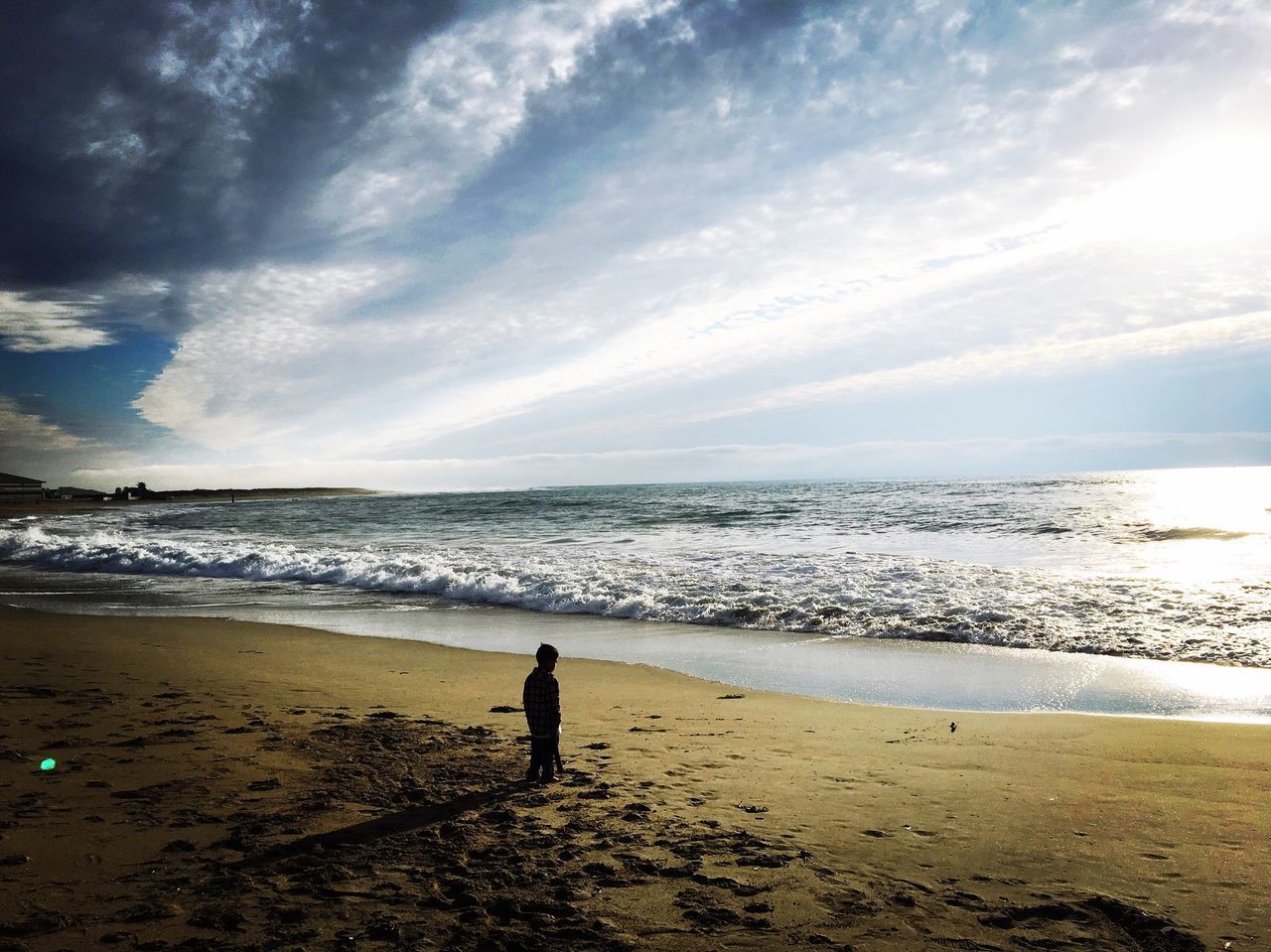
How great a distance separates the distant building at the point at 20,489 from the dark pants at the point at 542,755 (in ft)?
312

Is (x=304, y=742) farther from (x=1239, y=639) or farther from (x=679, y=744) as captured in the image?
(x=1239, y=639)

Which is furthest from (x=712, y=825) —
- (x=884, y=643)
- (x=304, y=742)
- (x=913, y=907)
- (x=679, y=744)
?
(x=884, y=643)

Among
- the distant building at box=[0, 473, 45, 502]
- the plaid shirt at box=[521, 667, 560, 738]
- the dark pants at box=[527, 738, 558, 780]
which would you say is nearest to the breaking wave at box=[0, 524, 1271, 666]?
the plaid shirt at box=[521, 667, 560, 738]

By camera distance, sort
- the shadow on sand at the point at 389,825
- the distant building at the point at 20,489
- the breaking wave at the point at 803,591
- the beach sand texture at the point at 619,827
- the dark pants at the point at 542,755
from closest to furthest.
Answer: the beach sand texture at the point at 619,827 → the shadow on sand at the point at 389,825 → the dark pants at the point at 542,755 → the breaking wave at the point at 803,591 → the distant building at the point at 20,489

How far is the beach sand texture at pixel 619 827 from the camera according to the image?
3.46m

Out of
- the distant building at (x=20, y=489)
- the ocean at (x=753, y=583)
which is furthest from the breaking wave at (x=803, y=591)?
the distant building at (x=20, y=489)

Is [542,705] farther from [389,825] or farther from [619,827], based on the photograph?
[389,825]

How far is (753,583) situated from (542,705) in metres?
11.2

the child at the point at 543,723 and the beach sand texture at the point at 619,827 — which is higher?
the child at the point at 543,723

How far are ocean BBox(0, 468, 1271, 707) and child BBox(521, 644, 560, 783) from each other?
14.7ft

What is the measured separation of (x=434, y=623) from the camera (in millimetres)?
13695

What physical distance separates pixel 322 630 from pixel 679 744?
28.4ft

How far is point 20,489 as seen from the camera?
79.3 m

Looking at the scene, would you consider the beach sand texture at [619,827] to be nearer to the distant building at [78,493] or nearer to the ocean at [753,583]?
the ocean at [753,583]
